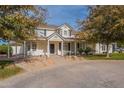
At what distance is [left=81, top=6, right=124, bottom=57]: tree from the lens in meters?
30.2

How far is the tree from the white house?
3887 millimetres

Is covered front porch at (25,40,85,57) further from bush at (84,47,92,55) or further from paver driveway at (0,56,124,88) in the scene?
paver driveway at (0,56,124,88)

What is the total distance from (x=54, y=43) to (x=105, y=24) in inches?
342

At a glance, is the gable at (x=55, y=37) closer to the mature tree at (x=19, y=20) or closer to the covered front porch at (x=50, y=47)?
the covered front porch at (x=50, y=47)

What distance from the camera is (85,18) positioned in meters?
33.5

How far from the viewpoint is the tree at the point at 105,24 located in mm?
30172

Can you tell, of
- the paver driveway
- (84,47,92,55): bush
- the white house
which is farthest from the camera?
(84,47,92,55): bush

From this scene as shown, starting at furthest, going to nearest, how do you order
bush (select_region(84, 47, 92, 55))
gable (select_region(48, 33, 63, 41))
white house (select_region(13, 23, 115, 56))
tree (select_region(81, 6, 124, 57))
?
bush (select_region(84, 47, 92, 55)), white house (select_region(13, 23, 115, 56)), gable (select_region(48, 33, 63, 41)), tree (select_region(81, 6, 124, 57))

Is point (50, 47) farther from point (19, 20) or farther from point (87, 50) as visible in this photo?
point (19, 20)

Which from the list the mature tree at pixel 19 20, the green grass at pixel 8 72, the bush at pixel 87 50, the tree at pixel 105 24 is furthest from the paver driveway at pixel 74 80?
the bush at pixel 87 50

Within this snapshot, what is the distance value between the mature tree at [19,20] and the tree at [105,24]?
36.7 feet

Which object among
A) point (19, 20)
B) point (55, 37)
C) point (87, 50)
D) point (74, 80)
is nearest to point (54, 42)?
point (55, 37)

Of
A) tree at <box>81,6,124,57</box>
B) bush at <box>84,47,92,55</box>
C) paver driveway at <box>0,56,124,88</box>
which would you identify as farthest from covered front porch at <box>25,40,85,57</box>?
paver driveway at <box>0,56,124,88</box>
